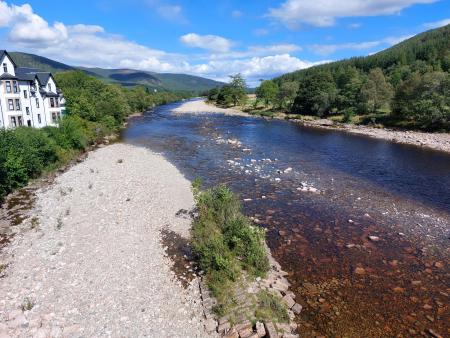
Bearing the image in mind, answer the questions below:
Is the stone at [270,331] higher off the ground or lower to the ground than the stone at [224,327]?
higher

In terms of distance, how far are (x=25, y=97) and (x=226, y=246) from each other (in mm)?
41492

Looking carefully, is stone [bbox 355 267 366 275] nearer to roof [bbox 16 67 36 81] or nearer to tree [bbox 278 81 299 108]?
roof [bbox 16 67 36 81]

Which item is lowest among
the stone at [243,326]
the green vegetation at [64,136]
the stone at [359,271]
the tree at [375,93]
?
the stone at [359,271]

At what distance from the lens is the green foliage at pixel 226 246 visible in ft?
43.8

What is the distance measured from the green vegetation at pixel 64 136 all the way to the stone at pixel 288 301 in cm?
2161

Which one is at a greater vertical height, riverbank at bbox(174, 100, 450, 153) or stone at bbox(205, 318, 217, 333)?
riverbank at bbox(174, 100, 450, 153)

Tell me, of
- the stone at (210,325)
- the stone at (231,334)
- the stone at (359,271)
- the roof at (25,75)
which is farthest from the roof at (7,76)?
the stone at (359,271)

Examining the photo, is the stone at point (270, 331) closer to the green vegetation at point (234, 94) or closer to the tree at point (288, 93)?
the tree at point (288, 93)

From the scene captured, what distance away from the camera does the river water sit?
1223cm

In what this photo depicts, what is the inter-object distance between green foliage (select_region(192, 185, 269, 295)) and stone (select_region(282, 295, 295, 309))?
1.56m

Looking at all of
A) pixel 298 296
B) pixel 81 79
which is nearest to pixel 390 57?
pixel 81 79

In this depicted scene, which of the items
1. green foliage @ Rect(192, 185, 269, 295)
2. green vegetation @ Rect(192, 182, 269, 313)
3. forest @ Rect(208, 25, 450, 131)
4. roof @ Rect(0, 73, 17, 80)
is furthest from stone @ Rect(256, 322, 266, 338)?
forest @ Rect(208, 25, 450, 131)

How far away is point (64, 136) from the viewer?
37.3 metres

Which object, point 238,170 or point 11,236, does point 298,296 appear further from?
point 238,170
